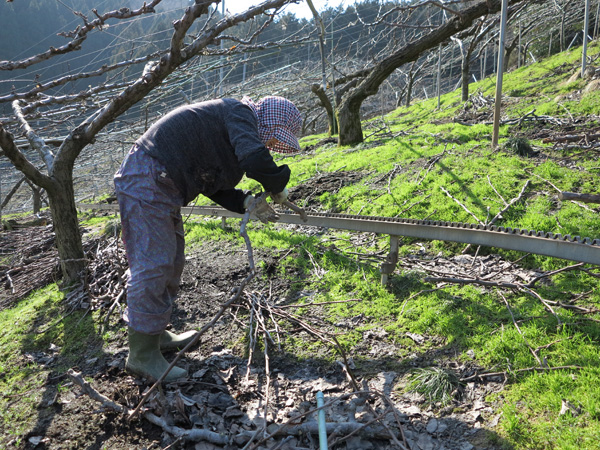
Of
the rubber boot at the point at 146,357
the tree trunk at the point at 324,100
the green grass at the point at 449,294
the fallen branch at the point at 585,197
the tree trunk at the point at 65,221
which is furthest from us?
the tree trunk at the point at 324,100

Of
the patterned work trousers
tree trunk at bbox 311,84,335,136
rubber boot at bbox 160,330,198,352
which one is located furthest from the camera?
tree trunk at bbox 311,84,335,136

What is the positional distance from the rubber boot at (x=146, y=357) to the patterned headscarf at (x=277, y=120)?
154cm

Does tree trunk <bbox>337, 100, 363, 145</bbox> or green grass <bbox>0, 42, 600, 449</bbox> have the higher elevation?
tree trunk <bbox>337, 100, 363, 145</bbox>

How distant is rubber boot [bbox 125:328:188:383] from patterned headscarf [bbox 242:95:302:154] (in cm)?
154

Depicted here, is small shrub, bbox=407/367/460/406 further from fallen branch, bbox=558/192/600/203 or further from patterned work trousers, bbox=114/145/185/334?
patterned work trousers, bbox=114/145/185/334

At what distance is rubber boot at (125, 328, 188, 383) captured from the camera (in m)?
2.64

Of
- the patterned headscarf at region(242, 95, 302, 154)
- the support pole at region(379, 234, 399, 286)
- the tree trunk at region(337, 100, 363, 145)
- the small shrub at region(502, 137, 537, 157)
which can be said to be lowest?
the support pole at region(379, 234, 399, 286)

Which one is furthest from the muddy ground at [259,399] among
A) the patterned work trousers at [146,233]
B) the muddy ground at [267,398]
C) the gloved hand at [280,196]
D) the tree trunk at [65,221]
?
the tree trunk at [65,221]

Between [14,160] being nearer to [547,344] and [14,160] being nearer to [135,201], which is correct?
[135,201]

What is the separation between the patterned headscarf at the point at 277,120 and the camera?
8.53 ft

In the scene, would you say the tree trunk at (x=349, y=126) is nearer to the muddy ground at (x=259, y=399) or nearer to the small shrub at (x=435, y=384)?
the muddy ground at (x=259, y=399)

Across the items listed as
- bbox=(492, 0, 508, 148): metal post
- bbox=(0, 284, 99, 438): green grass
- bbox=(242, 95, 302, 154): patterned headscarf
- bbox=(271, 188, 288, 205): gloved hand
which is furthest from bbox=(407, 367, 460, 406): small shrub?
bbox=(492, 0, 508, 148): metal post

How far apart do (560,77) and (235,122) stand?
38.9 feet

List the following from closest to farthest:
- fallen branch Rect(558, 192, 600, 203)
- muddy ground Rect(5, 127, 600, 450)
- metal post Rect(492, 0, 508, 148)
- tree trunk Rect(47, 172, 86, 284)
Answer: fallen branch Rect(558, 192, 600, 203) → muddy ground Rect(5, 127, 600, 450) → tree trunk Rect(47, 172, 86, 284) → metal post Rect(492, 0, 508, 148)
